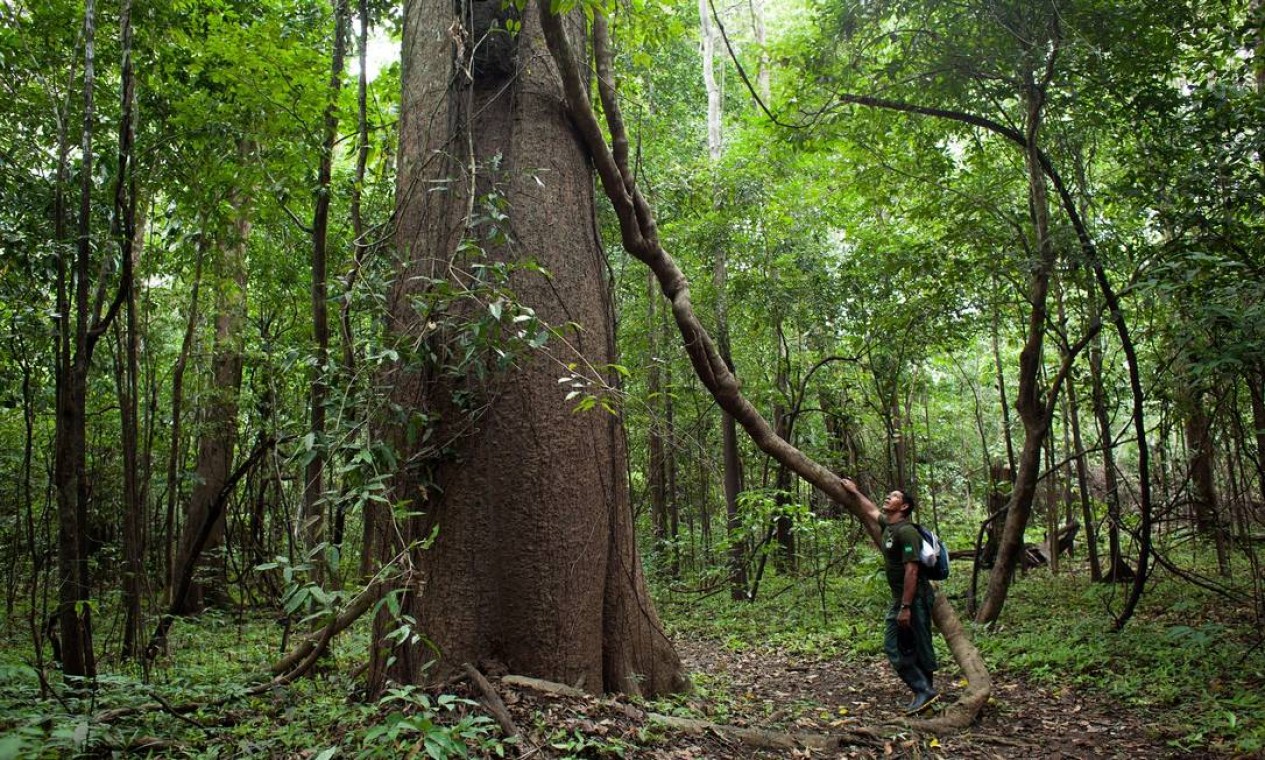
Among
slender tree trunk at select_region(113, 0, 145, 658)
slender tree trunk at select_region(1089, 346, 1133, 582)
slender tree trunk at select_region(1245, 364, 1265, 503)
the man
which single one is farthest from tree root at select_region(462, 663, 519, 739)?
slender tree trunk at select_region(1089, 346, 1133, 582)

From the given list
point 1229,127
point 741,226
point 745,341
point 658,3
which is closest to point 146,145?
point 658,3

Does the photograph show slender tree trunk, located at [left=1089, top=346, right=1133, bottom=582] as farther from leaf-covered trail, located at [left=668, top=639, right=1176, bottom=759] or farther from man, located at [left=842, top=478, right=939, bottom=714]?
man, located at [left=842, top=478, right=939, bottom=714]

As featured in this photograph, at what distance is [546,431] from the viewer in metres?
4.01

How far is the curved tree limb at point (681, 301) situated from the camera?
445 cm

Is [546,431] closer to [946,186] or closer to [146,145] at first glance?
[146,145]

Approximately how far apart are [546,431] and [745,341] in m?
9.73

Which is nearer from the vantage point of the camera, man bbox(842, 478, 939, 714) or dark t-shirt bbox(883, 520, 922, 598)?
man bbox(842, 478, 939, 714)

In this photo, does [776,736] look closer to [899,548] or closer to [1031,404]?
[899,548]

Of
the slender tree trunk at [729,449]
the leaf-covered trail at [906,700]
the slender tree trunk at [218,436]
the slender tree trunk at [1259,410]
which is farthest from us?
the slender tree trunk at [729,449]

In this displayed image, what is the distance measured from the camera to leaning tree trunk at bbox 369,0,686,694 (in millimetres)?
3789

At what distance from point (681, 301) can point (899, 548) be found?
2.67 m

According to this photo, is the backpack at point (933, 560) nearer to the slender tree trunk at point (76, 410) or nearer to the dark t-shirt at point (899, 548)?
the dark t-shirt at point (899, 548)

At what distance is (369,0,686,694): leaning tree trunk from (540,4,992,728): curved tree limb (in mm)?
185

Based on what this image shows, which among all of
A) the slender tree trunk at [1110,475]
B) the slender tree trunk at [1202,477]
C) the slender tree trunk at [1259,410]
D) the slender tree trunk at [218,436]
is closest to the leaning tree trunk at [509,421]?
the slender tree trunk at [1259,410]
